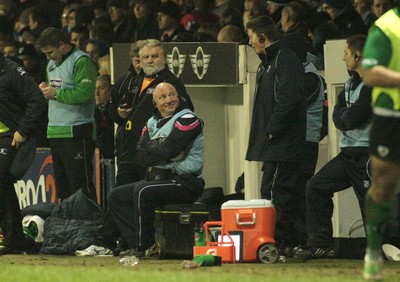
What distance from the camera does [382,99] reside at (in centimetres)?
837

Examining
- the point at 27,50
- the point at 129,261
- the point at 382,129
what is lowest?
the point at 129,261

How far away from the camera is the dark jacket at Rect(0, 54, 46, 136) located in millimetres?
12656

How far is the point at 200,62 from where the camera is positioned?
13.7 m

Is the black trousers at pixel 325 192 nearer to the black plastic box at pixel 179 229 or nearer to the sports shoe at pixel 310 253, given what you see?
the sports shoe at pixel 310 253

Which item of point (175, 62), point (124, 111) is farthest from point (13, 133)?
point (175, 62)

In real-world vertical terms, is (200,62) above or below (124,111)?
above

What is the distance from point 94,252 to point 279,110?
256cm

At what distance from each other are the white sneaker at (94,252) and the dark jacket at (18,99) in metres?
1.29

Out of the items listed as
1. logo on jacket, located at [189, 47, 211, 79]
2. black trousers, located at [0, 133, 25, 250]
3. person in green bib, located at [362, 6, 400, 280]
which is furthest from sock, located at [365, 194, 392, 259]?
logo on jacket, located at [189, 47, 211, 79]

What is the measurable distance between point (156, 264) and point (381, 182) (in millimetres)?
3351

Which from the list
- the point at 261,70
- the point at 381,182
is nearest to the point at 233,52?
the point at 261,70

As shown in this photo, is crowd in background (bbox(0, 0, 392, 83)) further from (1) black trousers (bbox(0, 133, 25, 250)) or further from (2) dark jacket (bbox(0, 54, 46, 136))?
(1) black trousers (bbox(0, 133, 25, 250))

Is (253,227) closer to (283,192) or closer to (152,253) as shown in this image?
(283,192)

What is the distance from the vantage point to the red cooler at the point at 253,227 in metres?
11.2
